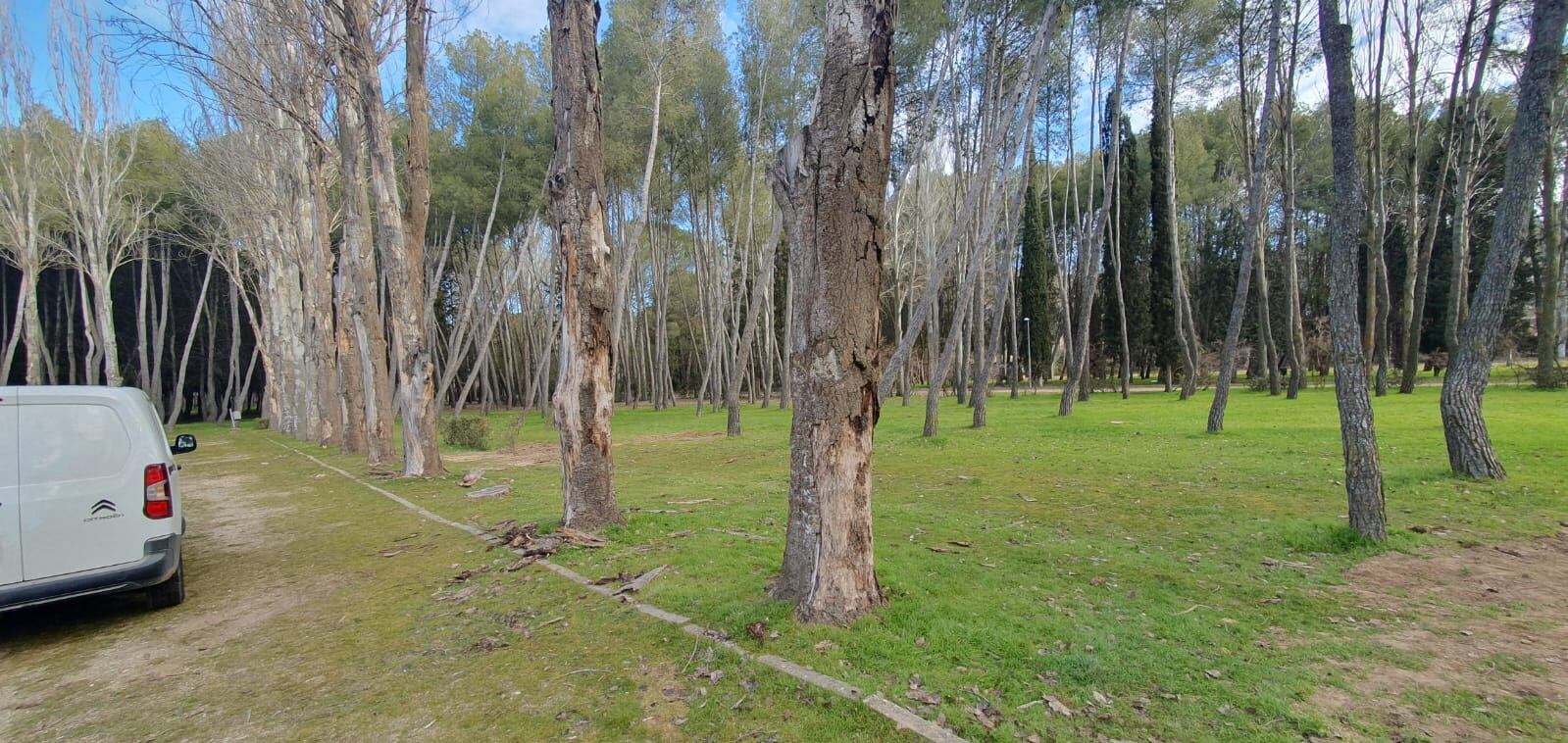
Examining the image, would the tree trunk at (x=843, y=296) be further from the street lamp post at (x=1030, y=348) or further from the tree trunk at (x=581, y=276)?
the street lamp post at (x=1030, y=348)

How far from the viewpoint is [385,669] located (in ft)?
10.8

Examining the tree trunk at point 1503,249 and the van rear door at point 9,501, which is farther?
the tree trunk at point 1503,249

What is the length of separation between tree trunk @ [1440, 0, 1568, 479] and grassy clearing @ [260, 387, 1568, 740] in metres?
0.51

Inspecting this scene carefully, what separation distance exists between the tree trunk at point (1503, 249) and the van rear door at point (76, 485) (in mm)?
10864

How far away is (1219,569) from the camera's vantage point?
4.57 meters

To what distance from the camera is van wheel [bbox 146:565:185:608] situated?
4430mm

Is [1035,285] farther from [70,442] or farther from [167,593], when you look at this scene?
[70,442]

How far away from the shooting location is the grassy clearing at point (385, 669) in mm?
2701

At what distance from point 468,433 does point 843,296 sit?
15.6 metres

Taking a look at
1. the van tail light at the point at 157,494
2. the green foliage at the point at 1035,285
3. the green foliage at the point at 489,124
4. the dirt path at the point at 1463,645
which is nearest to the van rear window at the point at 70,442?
the van tail light at the point at 157,494

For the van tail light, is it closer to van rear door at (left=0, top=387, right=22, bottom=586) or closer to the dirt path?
van rear door at (left=0, top=387, right=22, bottom=586)

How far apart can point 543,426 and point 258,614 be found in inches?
777

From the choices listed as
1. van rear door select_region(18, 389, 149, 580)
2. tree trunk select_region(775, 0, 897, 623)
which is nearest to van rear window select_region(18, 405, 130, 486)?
van rear door select_region(18, 389, 149, 580)

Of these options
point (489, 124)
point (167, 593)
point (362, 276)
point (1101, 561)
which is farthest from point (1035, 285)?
point (167, 593)
